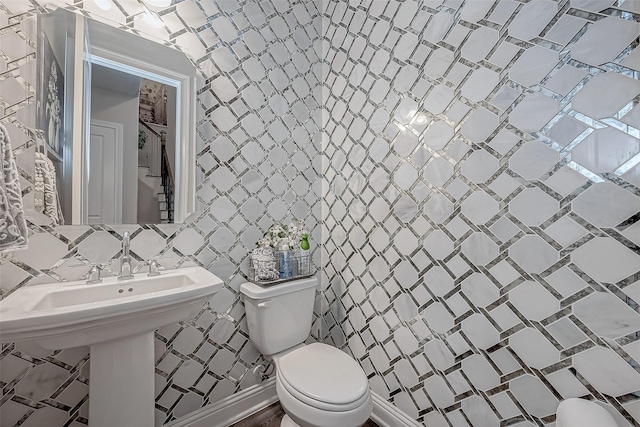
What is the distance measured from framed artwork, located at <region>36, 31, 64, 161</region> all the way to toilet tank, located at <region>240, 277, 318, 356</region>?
105 centimetres

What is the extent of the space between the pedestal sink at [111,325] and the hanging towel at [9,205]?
0.21m

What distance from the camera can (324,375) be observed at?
128 cm

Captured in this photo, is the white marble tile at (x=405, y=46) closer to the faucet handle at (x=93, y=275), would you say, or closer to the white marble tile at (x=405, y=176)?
the white marble tile at (x=405, y=176)

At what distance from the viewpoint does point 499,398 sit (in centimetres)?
113

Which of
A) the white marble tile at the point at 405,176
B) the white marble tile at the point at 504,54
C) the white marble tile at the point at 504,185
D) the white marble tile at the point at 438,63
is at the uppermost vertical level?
the white marble tile at the point at 438,63

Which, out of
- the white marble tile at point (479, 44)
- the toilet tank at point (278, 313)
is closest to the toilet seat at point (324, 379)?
the toilet tank at point (278, 313)

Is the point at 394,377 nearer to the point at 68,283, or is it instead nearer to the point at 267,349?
the point at 267,349

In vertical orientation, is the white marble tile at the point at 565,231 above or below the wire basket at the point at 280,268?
above

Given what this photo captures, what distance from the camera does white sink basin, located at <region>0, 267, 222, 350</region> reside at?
0.81 m

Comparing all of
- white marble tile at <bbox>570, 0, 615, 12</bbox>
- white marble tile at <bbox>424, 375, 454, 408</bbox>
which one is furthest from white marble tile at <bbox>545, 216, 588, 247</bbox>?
white marble tile at <bbox>424, 375, 454, 408</bbox>

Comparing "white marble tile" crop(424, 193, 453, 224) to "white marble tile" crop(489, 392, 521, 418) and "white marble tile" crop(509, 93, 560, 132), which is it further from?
"white marble tile" crop(489, 392, 521, 418)

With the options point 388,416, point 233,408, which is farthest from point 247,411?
point 388,416

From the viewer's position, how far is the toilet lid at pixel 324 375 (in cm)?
115

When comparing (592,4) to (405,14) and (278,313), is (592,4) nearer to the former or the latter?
(405,14)
